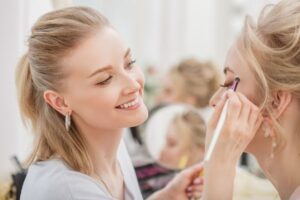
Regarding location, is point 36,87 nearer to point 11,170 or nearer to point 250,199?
point 11,170

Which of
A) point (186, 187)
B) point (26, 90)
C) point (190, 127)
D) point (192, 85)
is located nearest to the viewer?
point (26, 90)

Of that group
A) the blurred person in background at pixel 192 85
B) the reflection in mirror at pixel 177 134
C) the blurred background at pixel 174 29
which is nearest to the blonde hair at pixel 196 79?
the blurred person in background at pixel 192 85

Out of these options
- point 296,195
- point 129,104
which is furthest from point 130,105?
point 296,195

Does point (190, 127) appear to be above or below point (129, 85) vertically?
below

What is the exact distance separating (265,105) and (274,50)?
11 centimetres

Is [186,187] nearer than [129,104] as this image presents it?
No

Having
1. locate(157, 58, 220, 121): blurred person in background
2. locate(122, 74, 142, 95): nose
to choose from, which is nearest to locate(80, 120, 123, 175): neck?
locate(122, 74, 142, 95): nose

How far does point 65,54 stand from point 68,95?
82 millimetres

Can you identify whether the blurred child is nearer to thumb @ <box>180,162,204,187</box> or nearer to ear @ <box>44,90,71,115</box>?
thumb @ <box>180,162,204,187</box>

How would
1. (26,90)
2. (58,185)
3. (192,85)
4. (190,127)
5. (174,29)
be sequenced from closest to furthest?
(58,185)
(26,90)
(190,127)
(192,85)
(174,29)

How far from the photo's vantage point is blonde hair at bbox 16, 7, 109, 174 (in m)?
0.93

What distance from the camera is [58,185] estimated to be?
0.89m

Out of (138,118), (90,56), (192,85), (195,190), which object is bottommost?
(192,85)

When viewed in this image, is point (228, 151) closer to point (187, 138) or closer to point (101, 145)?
point (101, 145)
